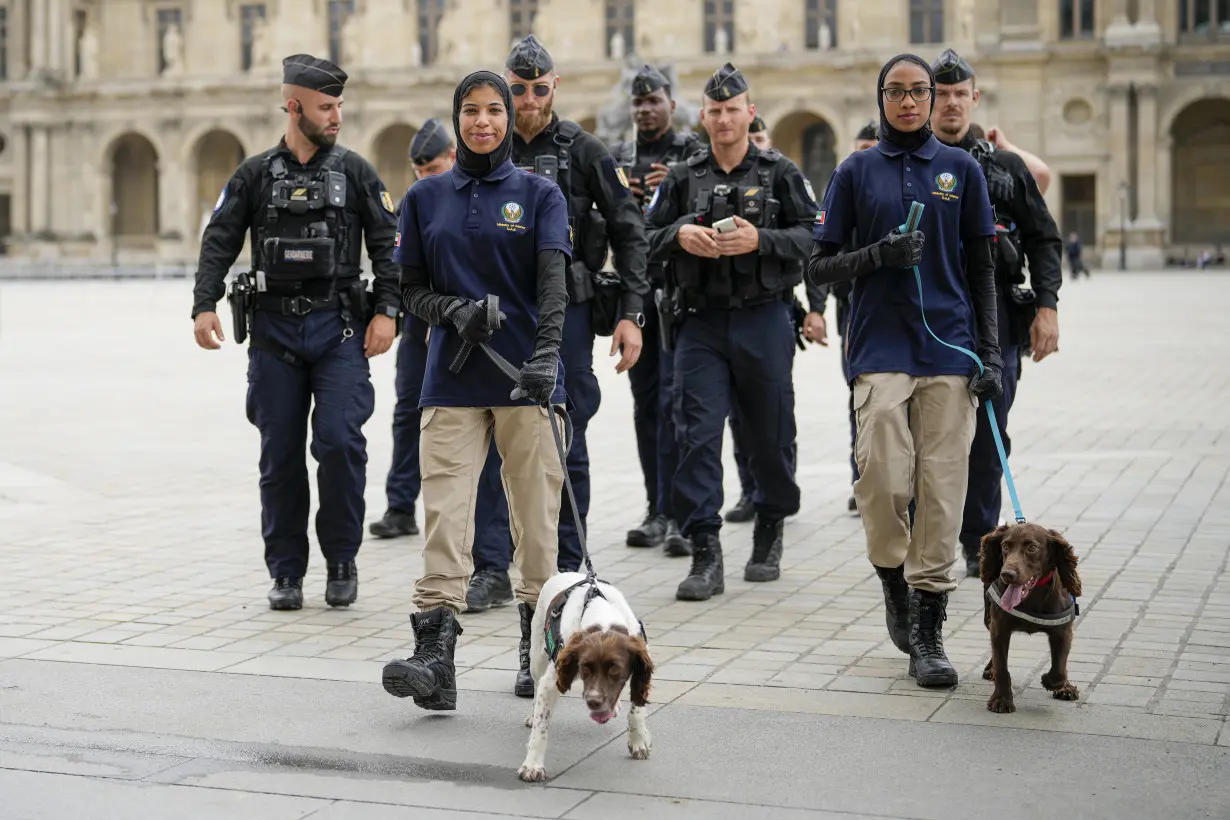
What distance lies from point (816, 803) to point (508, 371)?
178cm

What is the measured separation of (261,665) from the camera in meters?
6.32

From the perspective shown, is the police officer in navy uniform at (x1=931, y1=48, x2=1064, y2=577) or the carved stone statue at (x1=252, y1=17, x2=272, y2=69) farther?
the carved stone statue at (x1=252, y1=17, x2=272, y2=69)

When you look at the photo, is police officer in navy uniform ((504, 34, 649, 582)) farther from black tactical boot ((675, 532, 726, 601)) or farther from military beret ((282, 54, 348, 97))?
military beret ((282, 54, 348, 97))

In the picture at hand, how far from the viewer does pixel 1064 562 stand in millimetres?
5430

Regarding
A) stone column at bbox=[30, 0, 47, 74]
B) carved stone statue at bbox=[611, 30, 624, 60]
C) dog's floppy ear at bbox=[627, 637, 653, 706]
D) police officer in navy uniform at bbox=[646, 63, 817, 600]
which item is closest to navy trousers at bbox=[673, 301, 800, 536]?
police officer in navy uniform at bbox=[646, 63, 817, 600]

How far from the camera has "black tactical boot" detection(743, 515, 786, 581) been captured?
8125mm

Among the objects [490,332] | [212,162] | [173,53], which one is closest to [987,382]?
[490,332]

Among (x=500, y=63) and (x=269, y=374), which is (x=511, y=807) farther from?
(x=500, y=63)

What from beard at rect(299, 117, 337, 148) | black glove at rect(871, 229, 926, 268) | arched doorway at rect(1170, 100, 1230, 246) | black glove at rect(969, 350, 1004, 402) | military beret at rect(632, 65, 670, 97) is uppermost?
arched doorway at rect(1170, 100, 1230, 246)

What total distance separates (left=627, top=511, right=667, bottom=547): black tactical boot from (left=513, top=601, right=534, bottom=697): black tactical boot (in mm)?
3180

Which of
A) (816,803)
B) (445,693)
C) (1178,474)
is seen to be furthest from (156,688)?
(1178,474)

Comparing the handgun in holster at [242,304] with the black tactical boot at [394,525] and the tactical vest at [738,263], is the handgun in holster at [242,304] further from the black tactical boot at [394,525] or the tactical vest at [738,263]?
the black tactical boot at [394,525]

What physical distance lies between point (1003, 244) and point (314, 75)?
302 centimetres

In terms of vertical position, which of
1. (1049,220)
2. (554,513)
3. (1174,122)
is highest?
(1174,122)
